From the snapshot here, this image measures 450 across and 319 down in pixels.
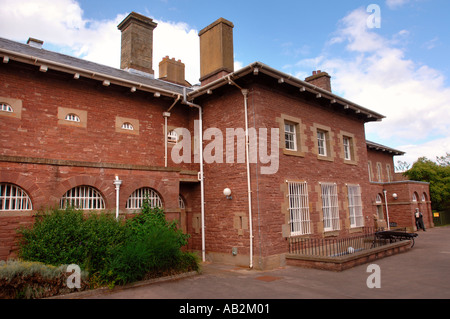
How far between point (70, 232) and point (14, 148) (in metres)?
3.50

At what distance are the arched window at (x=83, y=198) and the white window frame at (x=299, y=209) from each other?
21.0ft

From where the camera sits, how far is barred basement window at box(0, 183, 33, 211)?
315 inches

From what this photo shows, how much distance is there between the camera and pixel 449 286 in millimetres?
7422

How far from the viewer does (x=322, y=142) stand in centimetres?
1424

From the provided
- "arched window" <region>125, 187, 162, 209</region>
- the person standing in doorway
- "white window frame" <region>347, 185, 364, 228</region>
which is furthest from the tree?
"arched window" <region>125, 187, 162, 209</region>

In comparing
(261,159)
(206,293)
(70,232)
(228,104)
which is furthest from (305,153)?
(70,232)

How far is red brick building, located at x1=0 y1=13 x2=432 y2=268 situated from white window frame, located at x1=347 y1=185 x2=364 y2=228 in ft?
0.30

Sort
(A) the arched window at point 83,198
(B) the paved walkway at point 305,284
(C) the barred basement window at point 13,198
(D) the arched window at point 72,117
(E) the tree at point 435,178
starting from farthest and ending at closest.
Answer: (E) the tree at point 435,178 → (D) the arched window at point 72,117 → (A) the arched window at point 83,198 → (C) the barred basement window at point 13,198 → (B) the paved walkway at point 305,284

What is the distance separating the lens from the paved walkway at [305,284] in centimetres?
695

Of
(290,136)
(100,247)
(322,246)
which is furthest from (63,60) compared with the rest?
(322,246)

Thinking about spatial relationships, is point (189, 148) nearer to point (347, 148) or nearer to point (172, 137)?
point (172, 137)

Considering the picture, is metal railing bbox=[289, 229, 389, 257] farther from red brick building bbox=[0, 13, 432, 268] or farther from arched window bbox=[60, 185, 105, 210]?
arched window bbox=[60, 185, 105, 210]

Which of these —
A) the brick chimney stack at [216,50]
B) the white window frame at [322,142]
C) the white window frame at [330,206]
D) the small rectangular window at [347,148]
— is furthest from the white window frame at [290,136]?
the small rectangular window at [347,148]

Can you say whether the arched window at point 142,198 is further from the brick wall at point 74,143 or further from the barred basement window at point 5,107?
the barred basement window at point 5,107
